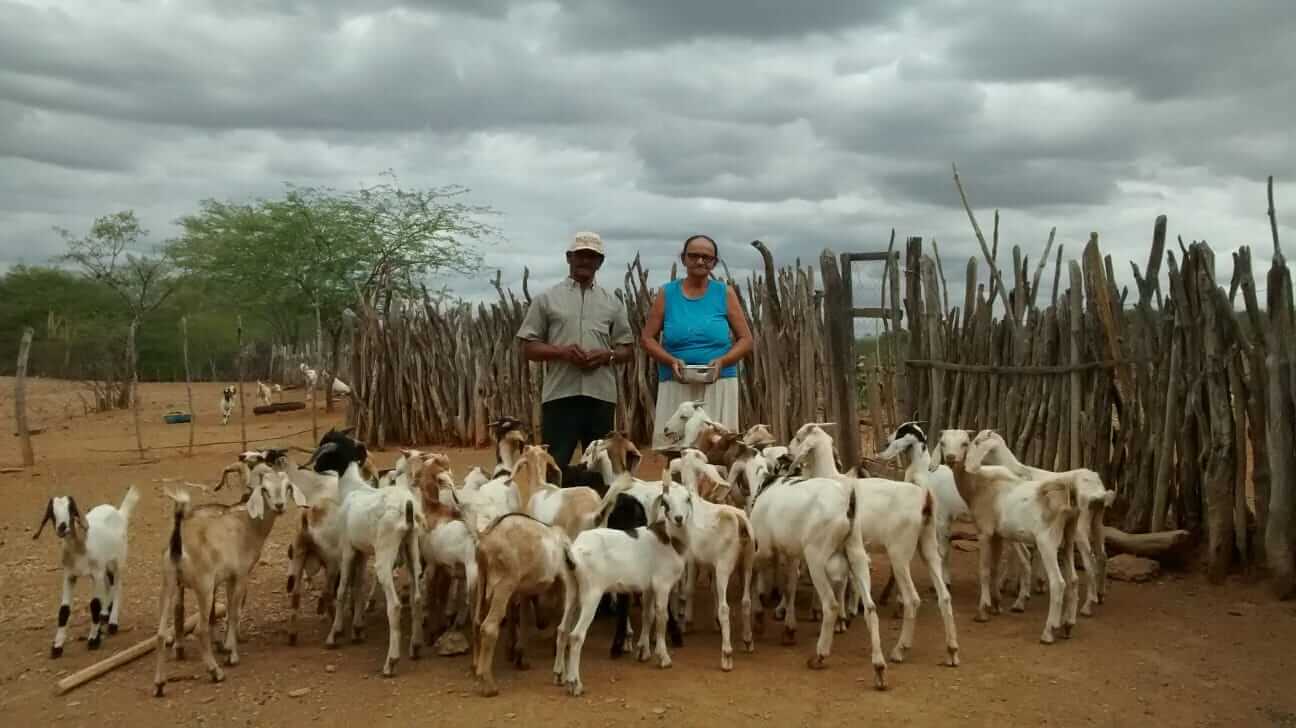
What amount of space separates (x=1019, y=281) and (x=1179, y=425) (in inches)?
61.9

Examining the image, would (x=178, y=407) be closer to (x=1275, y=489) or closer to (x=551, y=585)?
(x=551, y=585)

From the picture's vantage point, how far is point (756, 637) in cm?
582

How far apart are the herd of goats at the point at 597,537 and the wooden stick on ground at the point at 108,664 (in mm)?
150

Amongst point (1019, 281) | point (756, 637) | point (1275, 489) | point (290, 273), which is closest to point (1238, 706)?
point (1275, 489)

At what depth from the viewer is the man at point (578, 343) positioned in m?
6.44

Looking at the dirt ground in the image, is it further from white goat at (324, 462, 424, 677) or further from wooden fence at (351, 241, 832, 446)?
wooden fence at (351, 241, 832, 446)

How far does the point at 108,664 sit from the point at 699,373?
3.64 m

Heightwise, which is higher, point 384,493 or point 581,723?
point 384,493

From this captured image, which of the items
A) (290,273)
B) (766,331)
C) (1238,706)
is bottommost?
(1238,706)

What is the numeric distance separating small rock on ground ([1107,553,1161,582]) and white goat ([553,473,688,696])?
3325 mm

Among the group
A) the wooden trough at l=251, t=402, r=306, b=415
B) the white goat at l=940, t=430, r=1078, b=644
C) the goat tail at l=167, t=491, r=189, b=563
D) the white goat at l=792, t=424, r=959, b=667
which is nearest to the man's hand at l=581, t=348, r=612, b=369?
the white goat at l=792, t=424, r=959, b=667

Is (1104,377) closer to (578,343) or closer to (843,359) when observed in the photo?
(843,359)

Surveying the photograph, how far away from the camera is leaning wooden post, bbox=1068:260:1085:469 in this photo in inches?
286

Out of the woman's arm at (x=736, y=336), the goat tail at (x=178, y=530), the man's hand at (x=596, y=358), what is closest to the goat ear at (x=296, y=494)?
the goat tail at (x=178, y=530)
